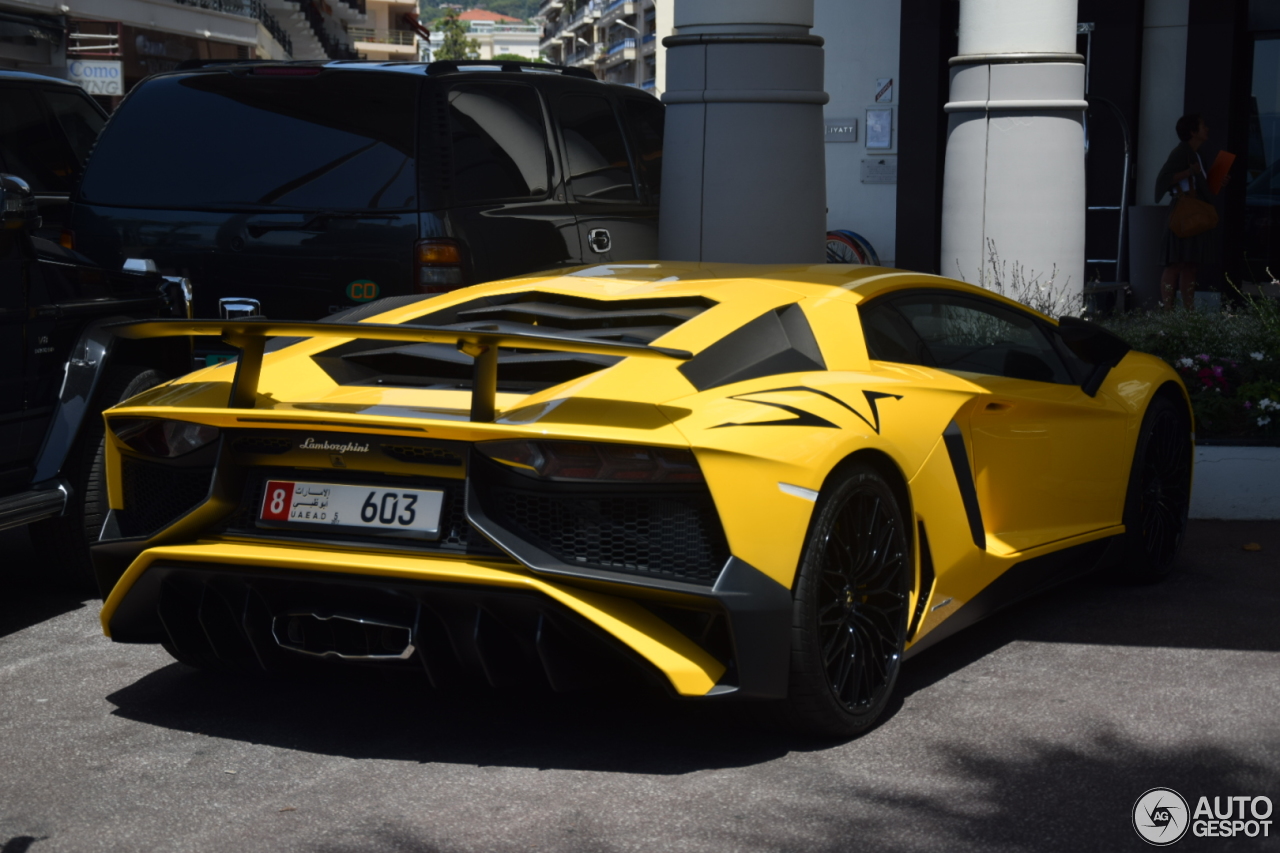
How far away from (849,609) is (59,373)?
3.22 m

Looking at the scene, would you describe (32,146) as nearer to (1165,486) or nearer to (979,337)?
(979,337)

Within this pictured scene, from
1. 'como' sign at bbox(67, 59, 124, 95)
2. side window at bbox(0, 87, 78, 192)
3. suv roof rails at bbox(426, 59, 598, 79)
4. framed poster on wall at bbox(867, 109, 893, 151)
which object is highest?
'como' sign at bbox(67, 59, 124, 95)

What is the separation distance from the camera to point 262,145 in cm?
718

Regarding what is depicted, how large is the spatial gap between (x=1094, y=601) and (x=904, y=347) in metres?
1.68

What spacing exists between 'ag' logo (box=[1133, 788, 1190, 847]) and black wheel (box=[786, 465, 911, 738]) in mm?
789

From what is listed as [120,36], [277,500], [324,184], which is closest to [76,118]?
[324,184]

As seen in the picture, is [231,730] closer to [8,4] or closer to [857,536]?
[857,536]

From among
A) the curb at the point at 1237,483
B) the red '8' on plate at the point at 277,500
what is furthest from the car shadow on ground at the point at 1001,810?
the curb at the point at 1237,483

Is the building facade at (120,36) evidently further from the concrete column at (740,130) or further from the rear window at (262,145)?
the rear window at (262,145)

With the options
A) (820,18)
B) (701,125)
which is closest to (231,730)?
(701,125)

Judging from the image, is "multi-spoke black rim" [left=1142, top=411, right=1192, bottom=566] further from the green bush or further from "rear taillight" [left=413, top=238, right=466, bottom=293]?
"rear taillight" [left=413, top=238, right=466, bottom=293]

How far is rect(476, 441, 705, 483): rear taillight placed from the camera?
3873 mm

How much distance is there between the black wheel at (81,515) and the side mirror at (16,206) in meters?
0.73
